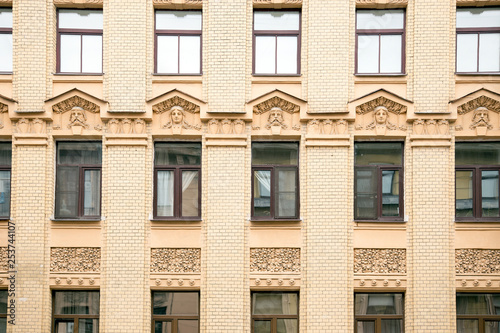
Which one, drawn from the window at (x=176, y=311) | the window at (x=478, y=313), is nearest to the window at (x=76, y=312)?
the window at (x=176, y=311)

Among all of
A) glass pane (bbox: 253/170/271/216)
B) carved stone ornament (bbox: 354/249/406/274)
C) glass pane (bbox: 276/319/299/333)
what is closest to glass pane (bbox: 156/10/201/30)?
glass pane (bbox: 253/170/271/216)

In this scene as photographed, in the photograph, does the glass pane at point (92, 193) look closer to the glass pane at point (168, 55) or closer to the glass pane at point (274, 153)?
the glass pane at point (168, 55)

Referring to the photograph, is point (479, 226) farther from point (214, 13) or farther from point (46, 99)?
point (46, 99)

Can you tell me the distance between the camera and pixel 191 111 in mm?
14242

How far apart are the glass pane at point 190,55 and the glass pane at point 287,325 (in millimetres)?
5917

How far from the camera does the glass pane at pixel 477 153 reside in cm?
1421

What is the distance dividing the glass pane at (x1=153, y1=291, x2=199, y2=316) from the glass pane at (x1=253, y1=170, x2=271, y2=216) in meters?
2.34

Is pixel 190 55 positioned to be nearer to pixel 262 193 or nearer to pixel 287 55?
pixel 287 55

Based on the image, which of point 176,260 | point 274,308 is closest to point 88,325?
point 176,260

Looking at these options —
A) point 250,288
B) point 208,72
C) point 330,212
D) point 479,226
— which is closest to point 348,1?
point 208,72

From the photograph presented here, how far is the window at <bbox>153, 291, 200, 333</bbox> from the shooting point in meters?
14.0

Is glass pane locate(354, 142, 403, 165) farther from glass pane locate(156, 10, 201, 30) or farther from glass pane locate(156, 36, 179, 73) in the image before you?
glass pane locate(156, 10, 201, 30)

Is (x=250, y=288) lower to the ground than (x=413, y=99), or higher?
lower

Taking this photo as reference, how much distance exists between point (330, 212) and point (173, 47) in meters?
5.19
